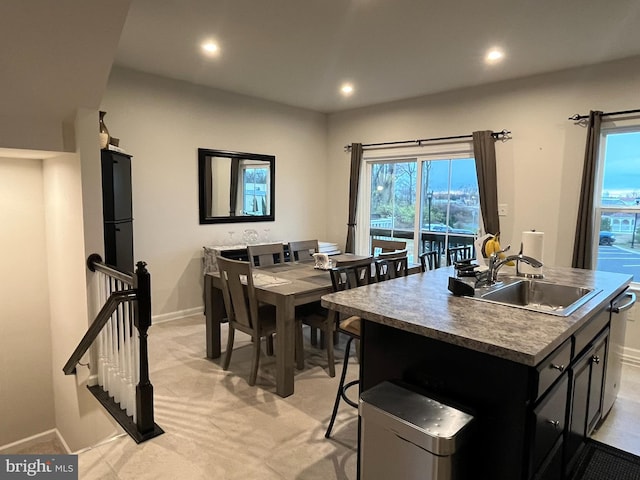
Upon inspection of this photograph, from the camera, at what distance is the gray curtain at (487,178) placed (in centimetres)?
447

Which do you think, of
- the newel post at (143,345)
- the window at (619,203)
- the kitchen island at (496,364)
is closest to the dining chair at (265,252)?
the newel post at (143,345)

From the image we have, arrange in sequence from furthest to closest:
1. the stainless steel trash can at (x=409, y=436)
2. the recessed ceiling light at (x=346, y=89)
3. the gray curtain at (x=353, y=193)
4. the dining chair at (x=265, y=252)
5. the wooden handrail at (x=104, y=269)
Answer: the gray curtain at (x=353, y=193) < the recessed ceiling light at (x=346, y=89) < the dining chair at (x=265, y=252) < the wooden handrail at (x=104, y=269) < the stainless steel trash can at (x=409, y=436)

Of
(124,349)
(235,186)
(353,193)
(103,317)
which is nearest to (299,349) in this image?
(124,349)

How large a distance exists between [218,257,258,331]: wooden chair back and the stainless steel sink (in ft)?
5.26

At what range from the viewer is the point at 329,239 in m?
6.40

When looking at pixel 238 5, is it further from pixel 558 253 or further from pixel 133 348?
pixel 558 253

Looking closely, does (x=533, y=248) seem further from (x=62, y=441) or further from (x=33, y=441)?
(x=33, y=441)

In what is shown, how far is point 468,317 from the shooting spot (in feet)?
5.72

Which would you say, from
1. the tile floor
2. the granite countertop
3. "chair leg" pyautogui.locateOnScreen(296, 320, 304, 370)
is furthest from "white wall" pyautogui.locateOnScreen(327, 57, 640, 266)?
"chair leg" pyautogui.locateOnScreen(296, 320, 304, 370)

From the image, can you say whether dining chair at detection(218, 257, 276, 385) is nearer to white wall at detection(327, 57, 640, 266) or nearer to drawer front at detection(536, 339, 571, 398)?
drawer front at detection(536, 339, 571, 398)

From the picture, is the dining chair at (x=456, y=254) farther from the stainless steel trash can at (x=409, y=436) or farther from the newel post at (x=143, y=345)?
the newel post at (x=143, y=345)

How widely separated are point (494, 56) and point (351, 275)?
2608 mm

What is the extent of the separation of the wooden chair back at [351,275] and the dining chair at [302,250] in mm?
1633

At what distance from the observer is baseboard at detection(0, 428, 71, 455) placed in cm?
382
